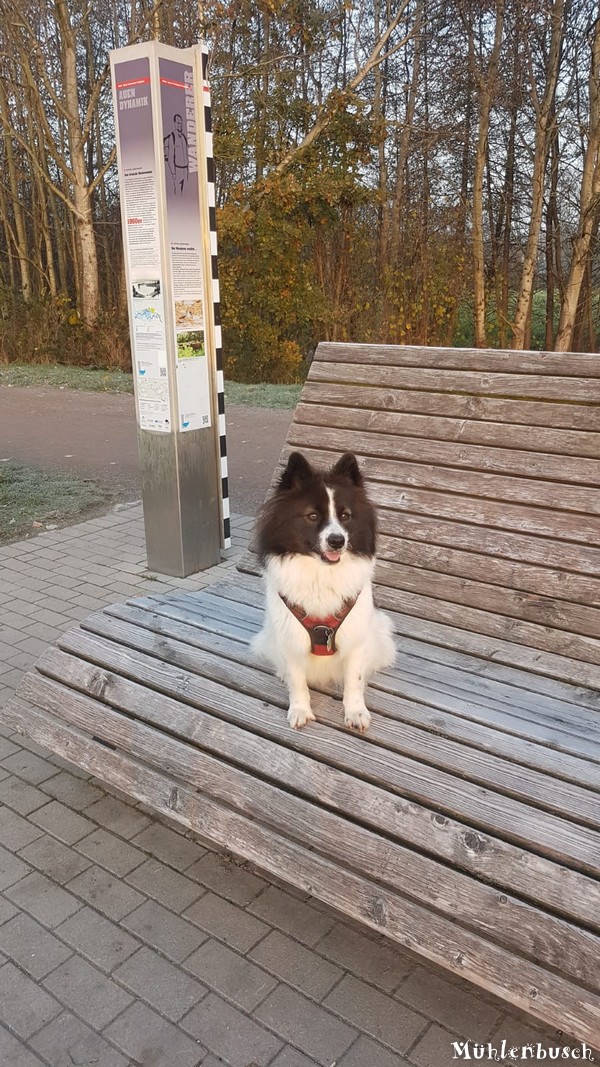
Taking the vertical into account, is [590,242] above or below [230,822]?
above

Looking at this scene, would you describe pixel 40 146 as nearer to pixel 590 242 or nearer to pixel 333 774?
pixel 590 242

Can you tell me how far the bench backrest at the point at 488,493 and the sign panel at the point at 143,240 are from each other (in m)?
1.85

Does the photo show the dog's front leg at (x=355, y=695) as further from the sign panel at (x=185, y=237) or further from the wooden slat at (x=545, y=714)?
the sign panel at (x=185, y=237)

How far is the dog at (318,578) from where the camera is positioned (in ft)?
8.54

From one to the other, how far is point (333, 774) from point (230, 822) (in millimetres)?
424

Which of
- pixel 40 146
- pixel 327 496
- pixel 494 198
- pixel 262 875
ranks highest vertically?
pixel 40 146

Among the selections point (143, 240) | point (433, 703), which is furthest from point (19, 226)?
point (433, 703)

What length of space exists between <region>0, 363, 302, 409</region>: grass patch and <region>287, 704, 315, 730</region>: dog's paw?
1035 cm

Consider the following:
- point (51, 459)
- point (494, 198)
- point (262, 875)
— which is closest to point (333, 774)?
point (262, 875)

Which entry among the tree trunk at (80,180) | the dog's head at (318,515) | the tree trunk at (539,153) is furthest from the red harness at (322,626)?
the tree trunk at (80,180)

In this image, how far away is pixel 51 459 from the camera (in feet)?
31.7

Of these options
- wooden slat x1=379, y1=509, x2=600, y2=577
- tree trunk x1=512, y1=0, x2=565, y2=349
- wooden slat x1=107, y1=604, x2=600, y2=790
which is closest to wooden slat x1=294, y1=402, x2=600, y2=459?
wooden slat x1=379, y1=509, x2=600, y2=577

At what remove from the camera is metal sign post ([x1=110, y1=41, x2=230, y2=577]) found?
489cm

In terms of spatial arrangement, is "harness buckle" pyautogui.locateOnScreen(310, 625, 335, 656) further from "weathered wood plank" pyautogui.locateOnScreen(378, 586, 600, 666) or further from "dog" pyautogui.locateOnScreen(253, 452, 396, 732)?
"weathered wood plank" pyautogui.locateOnScreen(378, 586, 600, 666)
